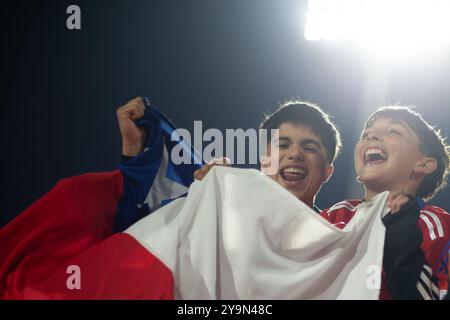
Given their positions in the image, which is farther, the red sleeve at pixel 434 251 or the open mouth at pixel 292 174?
the open mouth at pixel 292 174

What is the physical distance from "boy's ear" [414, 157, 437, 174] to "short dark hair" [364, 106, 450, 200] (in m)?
0.01

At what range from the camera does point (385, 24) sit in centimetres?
198

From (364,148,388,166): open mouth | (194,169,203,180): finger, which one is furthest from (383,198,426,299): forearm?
(194,169,203,180): finger

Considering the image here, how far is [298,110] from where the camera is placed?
6.03ft

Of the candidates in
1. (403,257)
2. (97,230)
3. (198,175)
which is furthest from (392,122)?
(97,230)

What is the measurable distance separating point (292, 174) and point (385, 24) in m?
0.67

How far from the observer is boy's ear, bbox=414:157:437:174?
174cm

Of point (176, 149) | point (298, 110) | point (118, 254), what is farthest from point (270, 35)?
point (118, 254)

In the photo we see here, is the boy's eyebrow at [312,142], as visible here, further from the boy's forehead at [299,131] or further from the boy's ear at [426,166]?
the boy's ear at [426,166]

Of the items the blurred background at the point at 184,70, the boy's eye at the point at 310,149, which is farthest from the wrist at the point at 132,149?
the boy's eye at the point at 310,149

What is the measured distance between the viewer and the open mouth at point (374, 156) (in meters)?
1.74

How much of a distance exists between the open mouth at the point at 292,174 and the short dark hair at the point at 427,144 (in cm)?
Answer: 28

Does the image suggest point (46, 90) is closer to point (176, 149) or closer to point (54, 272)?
point (176, 149)

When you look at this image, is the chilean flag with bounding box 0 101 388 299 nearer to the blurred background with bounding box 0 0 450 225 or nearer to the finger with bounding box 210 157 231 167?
the finger with bounding box 210 157 231 167
